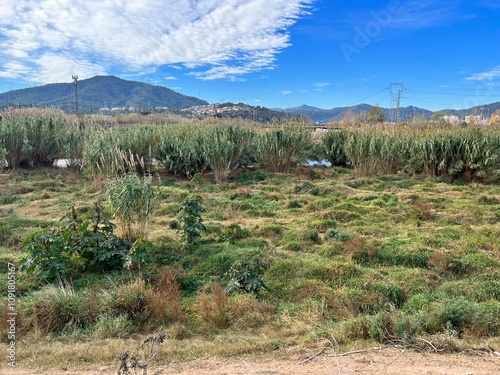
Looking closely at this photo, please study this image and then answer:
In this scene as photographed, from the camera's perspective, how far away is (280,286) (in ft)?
15.9

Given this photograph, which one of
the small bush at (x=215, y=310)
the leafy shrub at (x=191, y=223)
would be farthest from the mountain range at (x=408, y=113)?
the small bush at (x=215, y=310)

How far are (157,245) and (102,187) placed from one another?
5.47 m

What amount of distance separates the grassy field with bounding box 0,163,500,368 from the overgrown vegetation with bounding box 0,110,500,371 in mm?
21

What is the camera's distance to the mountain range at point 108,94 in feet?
202

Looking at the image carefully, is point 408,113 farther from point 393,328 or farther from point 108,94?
point 108,94

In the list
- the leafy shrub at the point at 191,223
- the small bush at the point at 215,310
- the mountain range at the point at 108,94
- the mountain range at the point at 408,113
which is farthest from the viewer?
the mountain range at the point at 108,94

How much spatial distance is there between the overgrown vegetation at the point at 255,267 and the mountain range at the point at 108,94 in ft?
187

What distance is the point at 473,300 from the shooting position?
4.28 metres

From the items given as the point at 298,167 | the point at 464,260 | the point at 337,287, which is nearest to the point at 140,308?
the point at 337,287

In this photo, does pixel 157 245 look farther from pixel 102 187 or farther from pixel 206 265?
pixel 102 187

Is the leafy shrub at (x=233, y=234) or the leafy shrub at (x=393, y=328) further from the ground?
the leafy shrub at (x=233, y=234)

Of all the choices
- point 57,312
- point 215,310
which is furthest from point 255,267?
point 57,312

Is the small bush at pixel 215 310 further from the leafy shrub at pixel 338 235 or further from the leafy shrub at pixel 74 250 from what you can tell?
the leafy shrub at pixel 338 235

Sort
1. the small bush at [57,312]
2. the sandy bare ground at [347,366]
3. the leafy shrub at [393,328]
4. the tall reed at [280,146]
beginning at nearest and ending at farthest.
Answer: the sandy bare ground at [347,366] → the leafy shrub at [393,328] → the small bush at [57,312] → the tall reed at [280,146]
